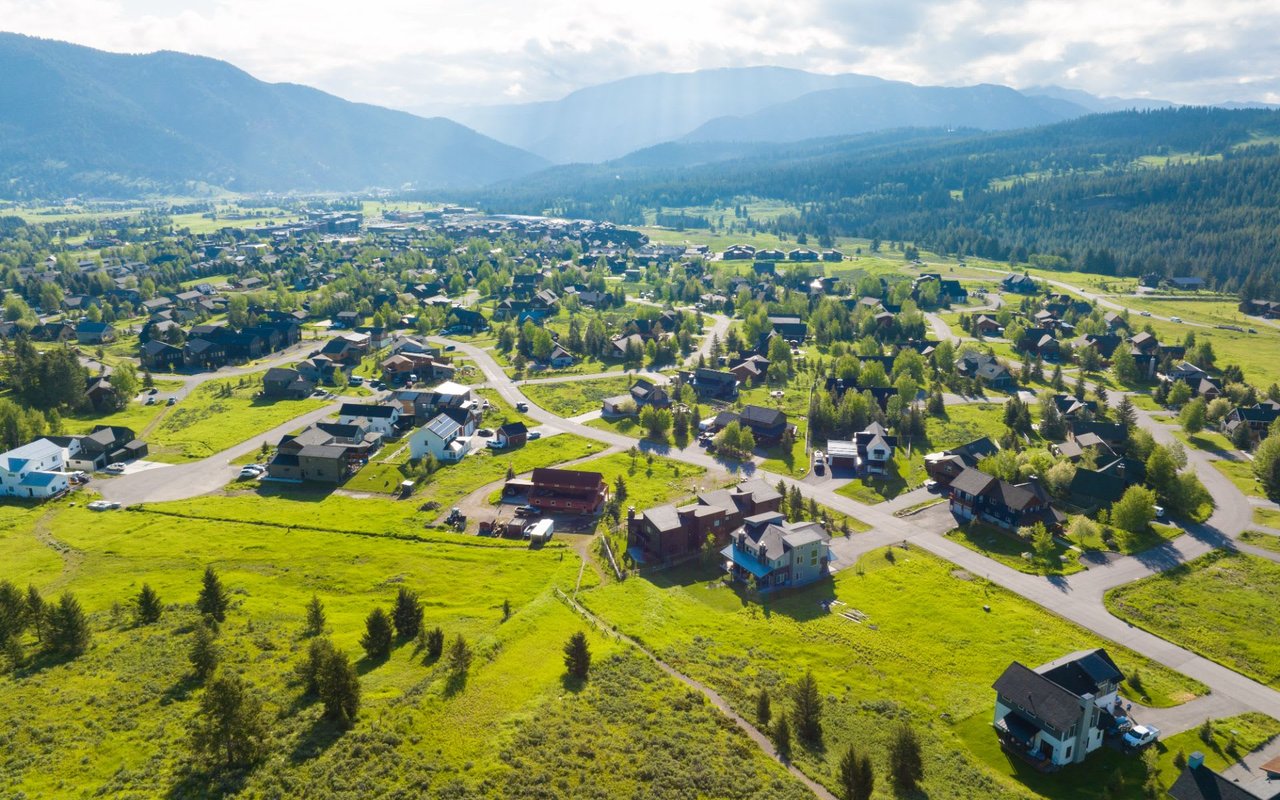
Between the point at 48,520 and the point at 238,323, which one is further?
the point at 238,323

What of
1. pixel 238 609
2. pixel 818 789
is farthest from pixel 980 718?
pixel 238 609

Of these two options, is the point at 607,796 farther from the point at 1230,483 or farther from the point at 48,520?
the point at 1230,483

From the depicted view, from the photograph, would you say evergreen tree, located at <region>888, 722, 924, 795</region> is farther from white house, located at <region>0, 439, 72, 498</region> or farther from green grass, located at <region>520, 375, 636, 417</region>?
white house, located at <region>0, 439, 72, 498</region>

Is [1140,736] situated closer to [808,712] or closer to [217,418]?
[808,712]

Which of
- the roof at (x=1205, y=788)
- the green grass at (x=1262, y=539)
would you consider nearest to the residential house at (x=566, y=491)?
the roof at (x=1205, y=788)

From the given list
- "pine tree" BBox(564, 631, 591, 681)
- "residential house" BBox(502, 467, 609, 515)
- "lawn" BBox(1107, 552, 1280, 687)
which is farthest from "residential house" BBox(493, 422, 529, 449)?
"lawn" BBox(1107, 552, 1280, 687)

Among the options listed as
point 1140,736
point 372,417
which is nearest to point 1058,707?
point 1140,736
